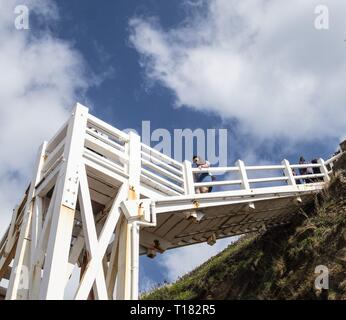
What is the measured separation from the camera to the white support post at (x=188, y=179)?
10312mm

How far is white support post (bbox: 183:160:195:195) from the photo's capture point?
10.3 meters

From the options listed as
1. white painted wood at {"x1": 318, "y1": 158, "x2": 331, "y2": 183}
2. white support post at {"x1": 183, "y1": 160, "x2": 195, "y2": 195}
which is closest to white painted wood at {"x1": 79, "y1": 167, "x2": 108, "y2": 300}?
white support post at {"x1": 183, "y1": 160, "x2": 195, "y2": 195}

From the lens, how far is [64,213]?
7.85 m

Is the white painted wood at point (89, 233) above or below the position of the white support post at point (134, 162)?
below

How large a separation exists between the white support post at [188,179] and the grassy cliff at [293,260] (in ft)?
10.1

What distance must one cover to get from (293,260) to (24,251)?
621 centimetres

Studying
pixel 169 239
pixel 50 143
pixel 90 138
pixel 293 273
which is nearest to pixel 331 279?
pixel 293 273

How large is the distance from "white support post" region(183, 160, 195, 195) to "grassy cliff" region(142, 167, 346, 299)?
3081 millimetres

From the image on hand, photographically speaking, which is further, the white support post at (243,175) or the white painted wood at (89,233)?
the white support post at (243,175)

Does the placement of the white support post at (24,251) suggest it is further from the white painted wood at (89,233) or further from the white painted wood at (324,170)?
the white painted wood at (324,170)

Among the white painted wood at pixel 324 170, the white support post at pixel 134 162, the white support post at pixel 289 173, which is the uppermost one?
the white painted wood at pixel 324 170

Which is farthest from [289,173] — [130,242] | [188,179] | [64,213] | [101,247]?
[64,213]

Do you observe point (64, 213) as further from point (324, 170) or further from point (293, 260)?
point (324, 170)

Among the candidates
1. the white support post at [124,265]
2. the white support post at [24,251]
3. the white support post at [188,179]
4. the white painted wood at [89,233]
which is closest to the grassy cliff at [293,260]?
the white support post at [188,179]
